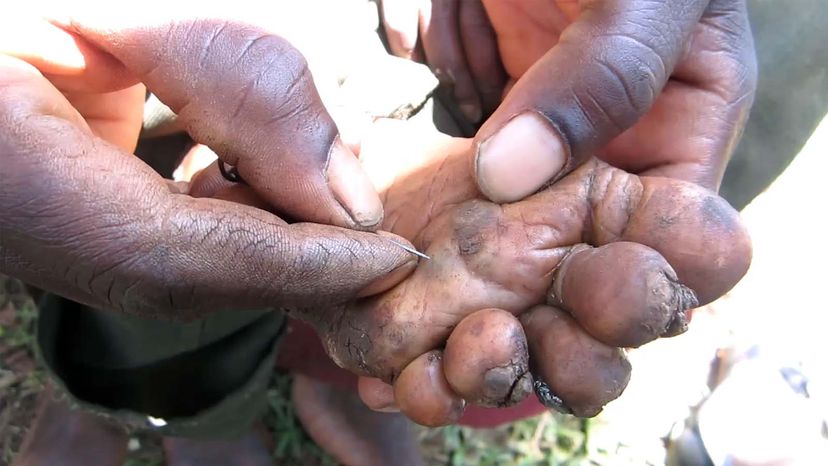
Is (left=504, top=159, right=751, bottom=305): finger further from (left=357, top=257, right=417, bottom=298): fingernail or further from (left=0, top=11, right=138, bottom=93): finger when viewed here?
(left=0, top=11, right=138, bottom=93): finger

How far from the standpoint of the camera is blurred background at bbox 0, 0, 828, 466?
4.66 feet

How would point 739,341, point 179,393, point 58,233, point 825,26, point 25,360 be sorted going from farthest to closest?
point 739,341 → point 25,360 → point 179,393 → point 825,26 → point 58,233

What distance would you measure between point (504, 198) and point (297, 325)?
2.88ft

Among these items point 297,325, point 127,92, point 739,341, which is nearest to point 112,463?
point 297,325

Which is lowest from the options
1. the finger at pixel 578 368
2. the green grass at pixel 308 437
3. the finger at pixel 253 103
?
the green grass at pixel 308 437

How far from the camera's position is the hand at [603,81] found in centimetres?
81

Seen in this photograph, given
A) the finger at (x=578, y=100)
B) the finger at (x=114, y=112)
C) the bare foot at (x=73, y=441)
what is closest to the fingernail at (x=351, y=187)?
the finger at (x=578, y=100)

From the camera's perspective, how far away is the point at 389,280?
0.81 metres

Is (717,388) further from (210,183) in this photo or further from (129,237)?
(129,237)

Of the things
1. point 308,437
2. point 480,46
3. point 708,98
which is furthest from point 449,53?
point 308,437

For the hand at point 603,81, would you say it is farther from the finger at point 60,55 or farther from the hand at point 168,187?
the finger at point 60,55

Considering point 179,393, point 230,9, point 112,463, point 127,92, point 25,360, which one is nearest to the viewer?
point 230,9

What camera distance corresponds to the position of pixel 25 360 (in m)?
1.67

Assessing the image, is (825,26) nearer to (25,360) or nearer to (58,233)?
(58,233)
